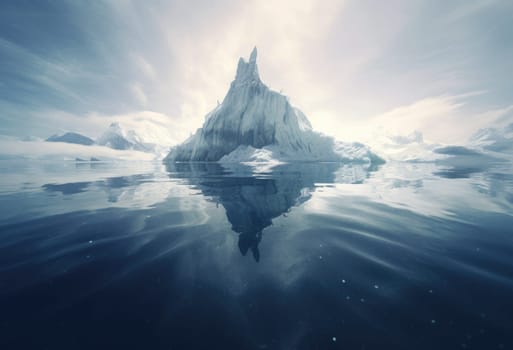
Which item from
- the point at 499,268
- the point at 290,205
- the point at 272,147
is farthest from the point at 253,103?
the point at 499,268

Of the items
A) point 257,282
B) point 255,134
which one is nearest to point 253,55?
point 255,134

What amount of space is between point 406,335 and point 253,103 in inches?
3713

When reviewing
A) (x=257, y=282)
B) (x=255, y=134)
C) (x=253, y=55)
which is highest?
(x=253, y=55)

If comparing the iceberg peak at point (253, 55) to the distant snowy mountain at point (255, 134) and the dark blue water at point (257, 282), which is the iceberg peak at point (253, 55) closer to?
the distant snowy mountain at point (255, 134)

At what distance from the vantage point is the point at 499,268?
4.67 m

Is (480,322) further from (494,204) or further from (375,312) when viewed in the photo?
(494,204)

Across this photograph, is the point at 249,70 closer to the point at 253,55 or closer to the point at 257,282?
the point at 253,55

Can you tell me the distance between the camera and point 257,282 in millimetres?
4211

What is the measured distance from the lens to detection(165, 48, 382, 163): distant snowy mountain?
278 feet

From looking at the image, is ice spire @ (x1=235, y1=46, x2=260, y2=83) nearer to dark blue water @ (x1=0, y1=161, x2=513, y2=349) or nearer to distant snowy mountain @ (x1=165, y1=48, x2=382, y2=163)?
distant snowy mountain @ (x1=165, y1=48, x2=382, y2=163)

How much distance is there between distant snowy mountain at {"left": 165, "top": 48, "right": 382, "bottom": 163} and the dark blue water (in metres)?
75.9

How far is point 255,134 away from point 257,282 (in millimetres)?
87767

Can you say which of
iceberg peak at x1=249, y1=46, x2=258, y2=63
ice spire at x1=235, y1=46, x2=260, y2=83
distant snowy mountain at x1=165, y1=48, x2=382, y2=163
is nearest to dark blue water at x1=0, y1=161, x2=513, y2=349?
distant snowy mountain at x1=165, y1=48, x2=382, y2=163

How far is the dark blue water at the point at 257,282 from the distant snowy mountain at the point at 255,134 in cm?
7594
